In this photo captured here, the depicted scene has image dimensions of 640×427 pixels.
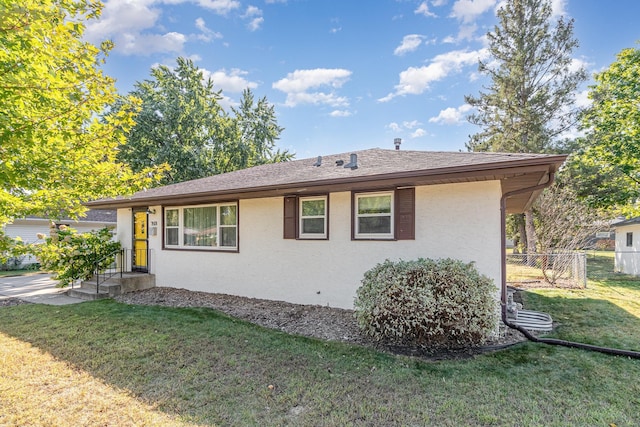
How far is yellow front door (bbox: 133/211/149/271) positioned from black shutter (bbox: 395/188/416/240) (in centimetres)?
810

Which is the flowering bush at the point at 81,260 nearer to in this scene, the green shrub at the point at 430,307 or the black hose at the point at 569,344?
the green shrub at the point at 430,307

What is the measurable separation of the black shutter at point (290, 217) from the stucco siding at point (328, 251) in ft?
0.57

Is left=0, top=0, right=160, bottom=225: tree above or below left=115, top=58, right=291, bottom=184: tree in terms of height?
below

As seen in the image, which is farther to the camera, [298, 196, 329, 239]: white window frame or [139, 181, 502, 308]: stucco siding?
[298, 196, 329, 239]: white window frame

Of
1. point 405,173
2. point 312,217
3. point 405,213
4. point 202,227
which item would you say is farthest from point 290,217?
point 202,227

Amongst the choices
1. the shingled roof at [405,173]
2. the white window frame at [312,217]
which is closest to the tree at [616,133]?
the shingled roof at [405,173]

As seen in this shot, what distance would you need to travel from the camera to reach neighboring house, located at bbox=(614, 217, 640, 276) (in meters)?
15.0

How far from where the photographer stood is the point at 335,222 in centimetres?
715

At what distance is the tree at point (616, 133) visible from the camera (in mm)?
13430

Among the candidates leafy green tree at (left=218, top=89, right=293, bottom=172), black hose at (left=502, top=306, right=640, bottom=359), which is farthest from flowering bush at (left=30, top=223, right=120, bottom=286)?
leafy green tree at (left=218, top=89, right=293, bottom=172)

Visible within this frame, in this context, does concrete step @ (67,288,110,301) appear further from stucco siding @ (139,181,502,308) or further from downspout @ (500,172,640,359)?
downspout @ (500,172,640,359)

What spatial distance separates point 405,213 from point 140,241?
8.66 meters

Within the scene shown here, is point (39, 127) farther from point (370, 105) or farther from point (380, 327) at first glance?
point (370, 105)

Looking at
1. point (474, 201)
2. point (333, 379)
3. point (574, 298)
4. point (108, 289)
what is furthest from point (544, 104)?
point (108, 289)
